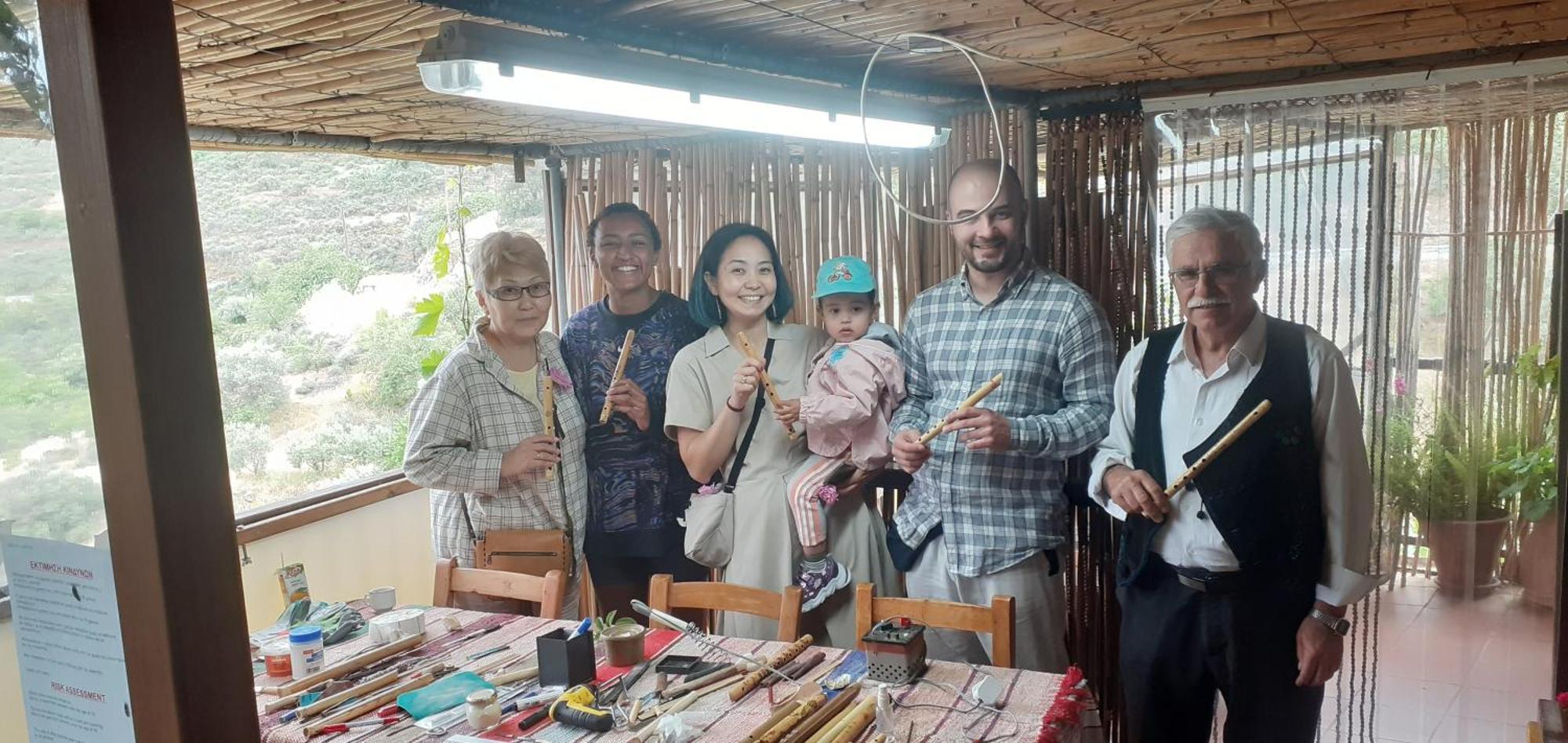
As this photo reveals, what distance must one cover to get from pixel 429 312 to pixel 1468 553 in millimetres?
4642

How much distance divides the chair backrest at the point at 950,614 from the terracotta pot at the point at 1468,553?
1.58m

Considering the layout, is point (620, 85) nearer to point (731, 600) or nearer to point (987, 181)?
point (987, 181)

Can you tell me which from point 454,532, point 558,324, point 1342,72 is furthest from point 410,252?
point 1342,72

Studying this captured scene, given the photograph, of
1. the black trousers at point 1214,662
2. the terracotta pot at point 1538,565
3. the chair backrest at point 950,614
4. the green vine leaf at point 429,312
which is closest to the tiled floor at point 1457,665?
the terracotta pot at point 1538,565

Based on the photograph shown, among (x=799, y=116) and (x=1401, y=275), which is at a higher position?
(x=799, y=116)

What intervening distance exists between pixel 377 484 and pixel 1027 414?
318 centimetres

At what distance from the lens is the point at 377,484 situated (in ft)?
15.7

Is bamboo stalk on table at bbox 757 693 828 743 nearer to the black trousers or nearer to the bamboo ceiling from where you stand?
the black trousers

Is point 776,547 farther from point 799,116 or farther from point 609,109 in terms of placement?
point 609,109

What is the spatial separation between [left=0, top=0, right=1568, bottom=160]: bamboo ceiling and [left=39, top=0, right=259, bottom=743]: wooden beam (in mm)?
1417

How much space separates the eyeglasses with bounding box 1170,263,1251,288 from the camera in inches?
109

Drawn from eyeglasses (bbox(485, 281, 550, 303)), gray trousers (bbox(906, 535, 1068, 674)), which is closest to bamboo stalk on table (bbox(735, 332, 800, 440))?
gray trousers (bbox(906, 535, 1068, 674))

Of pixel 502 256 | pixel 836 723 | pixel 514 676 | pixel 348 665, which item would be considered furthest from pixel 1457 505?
pixel 348 665

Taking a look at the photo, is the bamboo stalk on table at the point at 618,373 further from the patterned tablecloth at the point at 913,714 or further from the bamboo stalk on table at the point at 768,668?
the bamboo stalk on table at the point at 768,668
